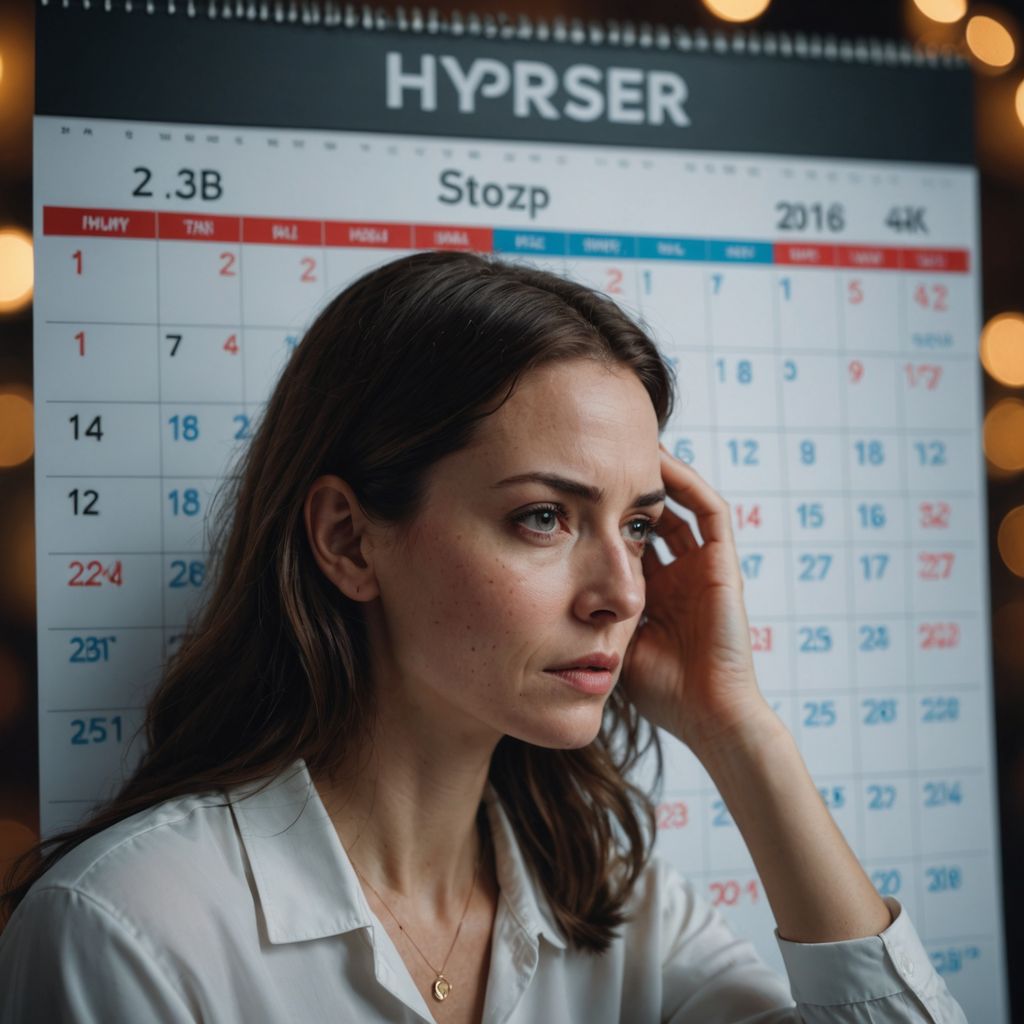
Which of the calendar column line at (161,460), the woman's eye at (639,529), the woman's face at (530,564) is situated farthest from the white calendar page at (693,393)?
the woman's face at (530,564)

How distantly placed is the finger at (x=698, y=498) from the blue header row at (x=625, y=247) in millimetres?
264

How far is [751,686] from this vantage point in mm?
1123

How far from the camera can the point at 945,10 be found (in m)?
1.40

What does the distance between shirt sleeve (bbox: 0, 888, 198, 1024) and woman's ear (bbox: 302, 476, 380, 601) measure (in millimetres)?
340

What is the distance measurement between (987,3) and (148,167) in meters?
1.13

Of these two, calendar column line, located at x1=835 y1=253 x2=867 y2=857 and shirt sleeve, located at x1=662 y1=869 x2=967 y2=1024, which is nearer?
shirt sleeve, located at x1=662 y1=869 x2=967 y2=1024

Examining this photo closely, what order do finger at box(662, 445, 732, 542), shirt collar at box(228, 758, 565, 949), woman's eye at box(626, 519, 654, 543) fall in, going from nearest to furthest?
1. shirt collar at box(228, 758, 565, 949)
2. woman's eye at box(626, 519, 654, 543)
3. finger at box(662, 445, 732, 542)

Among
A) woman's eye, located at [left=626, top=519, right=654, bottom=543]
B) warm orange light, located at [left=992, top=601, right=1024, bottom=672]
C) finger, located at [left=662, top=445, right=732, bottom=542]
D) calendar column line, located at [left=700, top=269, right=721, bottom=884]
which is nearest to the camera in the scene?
woman's eye, located at [left=626, top=519, right=654, bottom=543]

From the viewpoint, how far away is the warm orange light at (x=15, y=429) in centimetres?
112

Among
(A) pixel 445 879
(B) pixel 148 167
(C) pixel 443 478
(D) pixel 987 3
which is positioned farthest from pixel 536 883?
(D) pixel 987 3

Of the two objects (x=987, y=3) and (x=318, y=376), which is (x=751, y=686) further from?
(x=987, y=3)

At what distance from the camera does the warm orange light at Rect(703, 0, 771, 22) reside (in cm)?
135

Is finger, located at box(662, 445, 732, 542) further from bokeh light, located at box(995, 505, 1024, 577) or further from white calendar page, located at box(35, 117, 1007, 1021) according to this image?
bokeh light, located at box(995, 505, 1024, 577)

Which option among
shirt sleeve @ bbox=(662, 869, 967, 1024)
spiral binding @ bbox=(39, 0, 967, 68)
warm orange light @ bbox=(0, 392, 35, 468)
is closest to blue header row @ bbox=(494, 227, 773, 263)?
spiral binding @ bbox=(39, 0, 967, 68)
